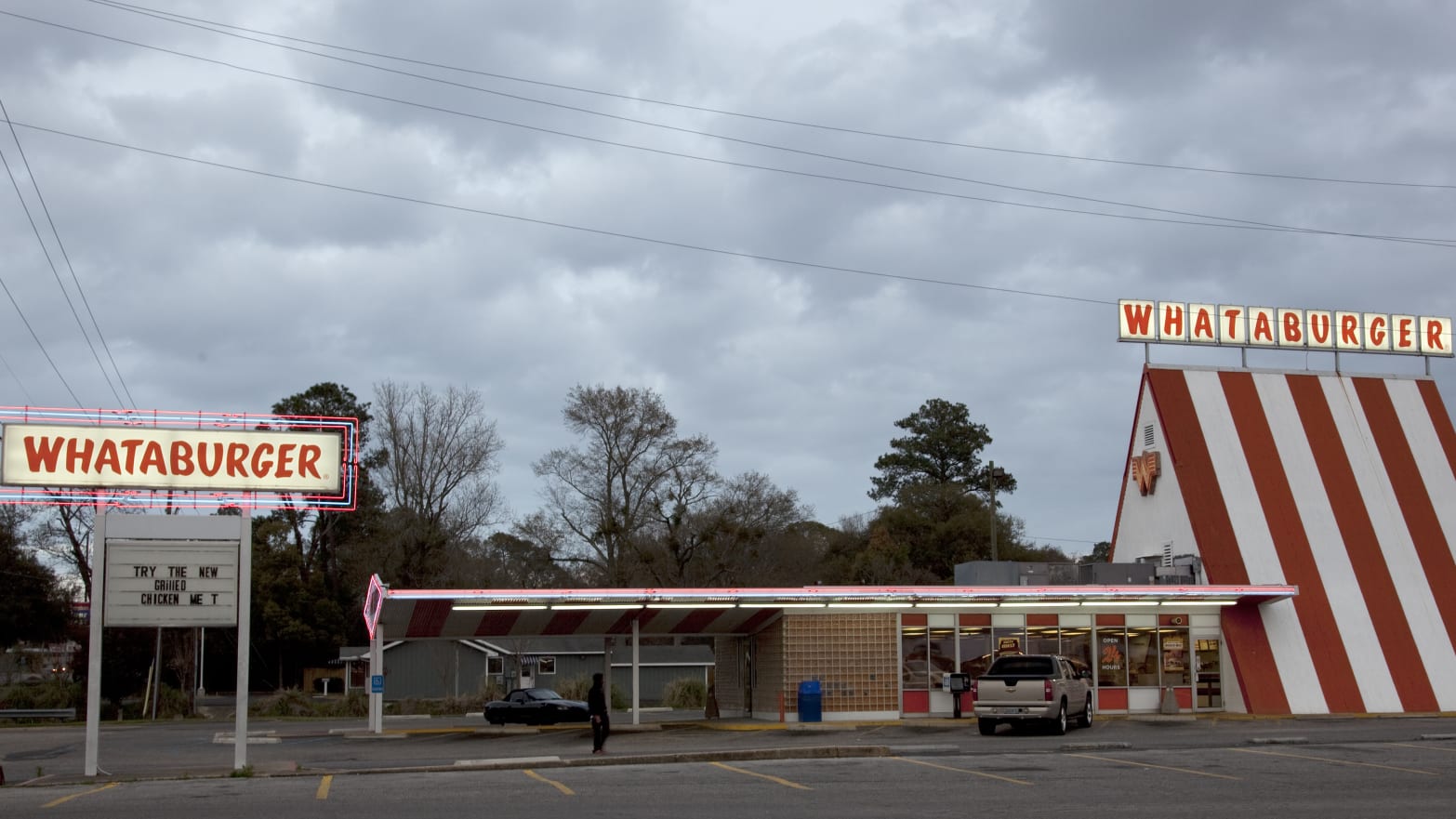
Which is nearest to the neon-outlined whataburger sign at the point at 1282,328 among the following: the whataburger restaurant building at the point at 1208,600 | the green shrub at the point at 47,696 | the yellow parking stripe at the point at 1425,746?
the whataburger restaurant building at the point at 1208,600

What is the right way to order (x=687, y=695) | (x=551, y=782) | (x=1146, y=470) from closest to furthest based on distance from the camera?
1. (x=551, y=782)
2. (x=1146, y=470)
3. (x=687, y=695)

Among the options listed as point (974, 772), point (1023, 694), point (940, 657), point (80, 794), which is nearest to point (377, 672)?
point (80, 794)

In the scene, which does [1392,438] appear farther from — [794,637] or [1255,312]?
[794,637]

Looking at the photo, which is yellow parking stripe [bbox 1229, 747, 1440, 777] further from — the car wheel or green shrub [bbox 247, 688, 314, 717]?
green shrub [bbox 247, 688, 314, 717]

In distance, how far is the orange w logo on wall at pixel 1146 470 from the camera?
39.8 meters

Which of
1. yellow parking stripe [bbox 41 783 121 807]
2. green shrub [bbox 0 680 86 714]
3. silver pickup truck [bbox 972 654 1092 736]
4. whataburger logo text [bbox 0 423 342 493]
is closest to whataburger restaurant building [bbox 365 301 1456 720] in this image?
silver pickup truck [bbox 972 654 1092 736]

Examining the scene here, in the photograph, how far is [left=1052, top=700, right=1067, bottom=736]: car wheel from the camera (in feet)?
89.2

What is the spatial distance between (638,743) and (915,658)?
10345 mm

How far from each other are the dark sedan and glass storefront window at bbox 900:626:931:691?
10.3 metres

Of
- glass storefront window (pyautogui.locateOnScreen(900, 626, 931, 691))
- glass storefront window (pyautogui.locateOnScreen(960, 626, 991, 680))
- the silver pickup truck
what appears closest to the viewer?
the silver pickup truck

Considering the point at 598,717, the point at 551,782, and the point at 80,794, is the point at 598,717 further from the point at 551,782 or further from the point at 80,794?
the point at 80,794

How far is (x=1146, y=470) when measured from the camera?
40156 millimetres

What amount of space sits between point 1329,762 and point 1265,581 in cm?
1725

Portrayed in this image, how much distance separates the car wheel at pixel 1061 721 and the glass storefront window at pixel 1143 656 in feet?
26.8
